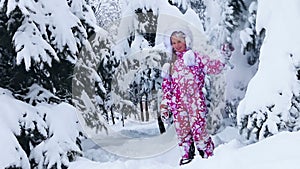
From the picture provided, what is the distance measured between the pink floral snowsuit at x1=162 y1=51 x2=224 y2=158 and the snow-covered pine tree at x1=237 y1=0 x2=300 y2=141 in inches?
30.6

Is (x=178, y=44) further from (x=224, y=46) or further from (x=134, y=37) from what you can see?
(x=134, y=37)

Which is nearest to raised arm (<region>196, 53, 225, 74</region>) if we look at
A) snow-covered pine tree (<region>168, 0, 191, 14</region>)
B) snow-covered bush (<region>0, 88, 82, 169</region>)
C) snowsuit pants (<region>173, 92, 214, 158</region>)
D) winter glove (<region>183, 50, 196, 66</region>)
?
winter glove (<region>183, 50, 196, 66</region>)

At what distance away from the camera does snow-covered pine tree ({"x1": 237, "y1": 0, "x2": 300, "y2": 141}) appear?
3729 mm

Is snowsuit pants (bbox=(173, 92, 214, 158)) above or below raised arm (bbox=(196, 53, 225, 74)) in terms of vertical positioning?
below

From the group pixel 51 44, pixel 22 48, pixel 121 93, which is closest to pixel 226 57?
pixel 51 44

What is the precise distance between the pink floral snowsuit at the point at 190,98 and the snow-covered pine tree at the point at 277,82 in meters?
0.78

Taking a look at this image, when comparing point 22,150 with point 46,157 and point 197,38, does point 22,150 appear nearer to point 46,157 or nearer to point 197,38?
point 46,157

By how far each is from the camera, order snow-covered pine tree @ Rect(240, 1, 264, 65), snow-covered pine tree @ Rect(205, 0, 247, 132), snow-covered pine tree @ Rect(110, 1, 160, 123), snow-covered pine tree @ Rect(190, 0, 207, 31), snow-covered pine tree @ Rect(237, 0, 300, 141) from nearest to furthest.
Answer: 1. snow-covered pine tree @ Rect(237, 0, 300, 141)
2. snow-covered pine tree @ Rect(240, 1, 264, 65)
3. snow-covered pine tree @ Rect(205, 0, 247, 132)
4. snow-covered pine tree @ Rect(190, 0, 207, 31)
5. snow-covered pine tree @ Rect(110, 1, 160, 123)

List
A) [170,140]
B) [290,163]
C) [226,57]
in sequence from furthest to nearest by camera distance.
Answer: [170,140], [226,57], [290,163]

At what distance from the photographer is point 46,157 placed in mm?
3930

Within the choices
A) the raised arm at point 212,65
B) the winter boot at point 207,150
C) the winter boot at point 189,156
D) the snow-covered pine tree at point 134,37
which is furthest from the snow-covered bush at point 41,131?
the snow-covered pine tree at point 134,37

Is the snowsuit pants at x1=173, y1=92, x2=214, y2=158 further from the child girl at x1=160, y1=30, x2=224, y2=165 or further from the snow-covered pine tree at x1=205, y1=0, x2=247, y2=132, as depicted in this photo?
the snow-covered pine tree at x1=205, y1=0, x2=247, y2=132

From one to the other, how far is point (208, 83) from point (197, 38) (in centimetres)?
165

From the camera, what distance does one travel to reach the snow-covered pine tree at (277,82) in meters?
3.73
